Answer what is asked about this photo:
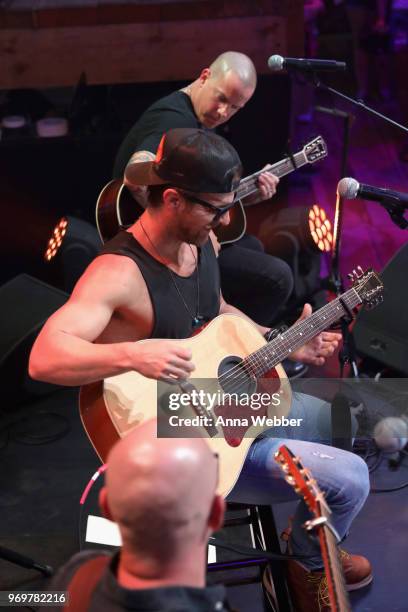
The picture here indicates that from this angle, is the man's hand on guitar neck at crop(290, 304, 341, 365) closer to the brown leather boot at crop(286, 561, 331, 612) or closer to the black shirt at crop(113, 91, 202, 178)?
the brown leather boot at crop(286, 561, 331, 612)

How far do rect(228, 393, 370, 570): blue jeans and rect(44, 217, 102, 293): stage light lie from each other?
8.14 feet

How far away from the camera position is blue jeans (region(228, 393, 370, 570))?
9.82 feet

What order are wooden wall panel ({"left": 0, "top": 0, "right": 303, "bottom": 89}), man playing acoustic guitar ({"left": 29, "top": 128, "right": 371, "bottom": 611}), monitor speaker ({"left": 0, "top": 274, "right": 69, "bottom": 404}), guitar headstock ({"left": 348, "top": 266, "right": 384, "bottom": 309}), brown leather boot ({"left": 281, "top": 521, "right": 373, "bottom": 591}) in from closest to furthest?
1. man playing acoustic guitar ({"left": 29, "top": 128, "right": 371, "bottom": 611})
2. brown leather boot ({"left": 281, "top": 521, "right": 373, "bottom": 591})
3. guitar headstock ({"left": 348, "top": 266, "right": 384, "bottom": 309})
4. monitor speaker ({"left": 0, "top": 274, "right": 69, "bottom": 404})
5. wooden wall panel ({"left": 0, "top": 0, "right": 303, "bottom": 89})

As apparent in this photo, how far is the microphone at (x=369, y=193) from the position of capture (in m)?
3.21

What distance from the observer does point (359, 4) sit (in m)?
8.77

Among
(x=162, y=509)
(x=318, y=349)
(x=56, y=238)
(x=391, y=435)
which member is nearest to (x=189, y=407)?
(x=318, y=349)

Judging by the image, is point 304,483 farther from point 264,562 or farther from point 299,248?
point 299,248

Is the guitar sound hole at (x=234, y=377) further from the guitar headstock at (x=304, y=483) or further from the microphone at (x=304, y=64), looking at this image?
the microphone at (x=304, y=64)

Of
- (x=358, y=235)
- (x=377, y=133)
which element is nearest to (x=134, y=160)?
(x=358, y=235)

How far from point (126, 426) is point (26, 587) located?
106 cm

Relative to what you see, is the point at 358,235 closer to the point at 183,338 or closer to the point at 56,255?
the point at 56,255

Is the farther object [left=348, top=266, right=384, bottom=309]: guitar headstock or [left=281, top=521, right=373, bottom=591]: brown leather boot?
[left=348, top=266, right=384, bottom=309]: guitar headstock

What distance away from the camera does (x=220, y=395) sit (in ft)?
9.89

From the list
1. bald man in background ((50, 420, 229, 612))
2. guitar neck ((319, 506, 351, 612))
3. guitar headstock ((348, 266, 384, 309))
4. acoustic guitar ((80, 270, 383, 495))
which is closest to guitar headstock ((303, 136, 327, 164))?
guitar headstock ((348, 266, 384, 309))
